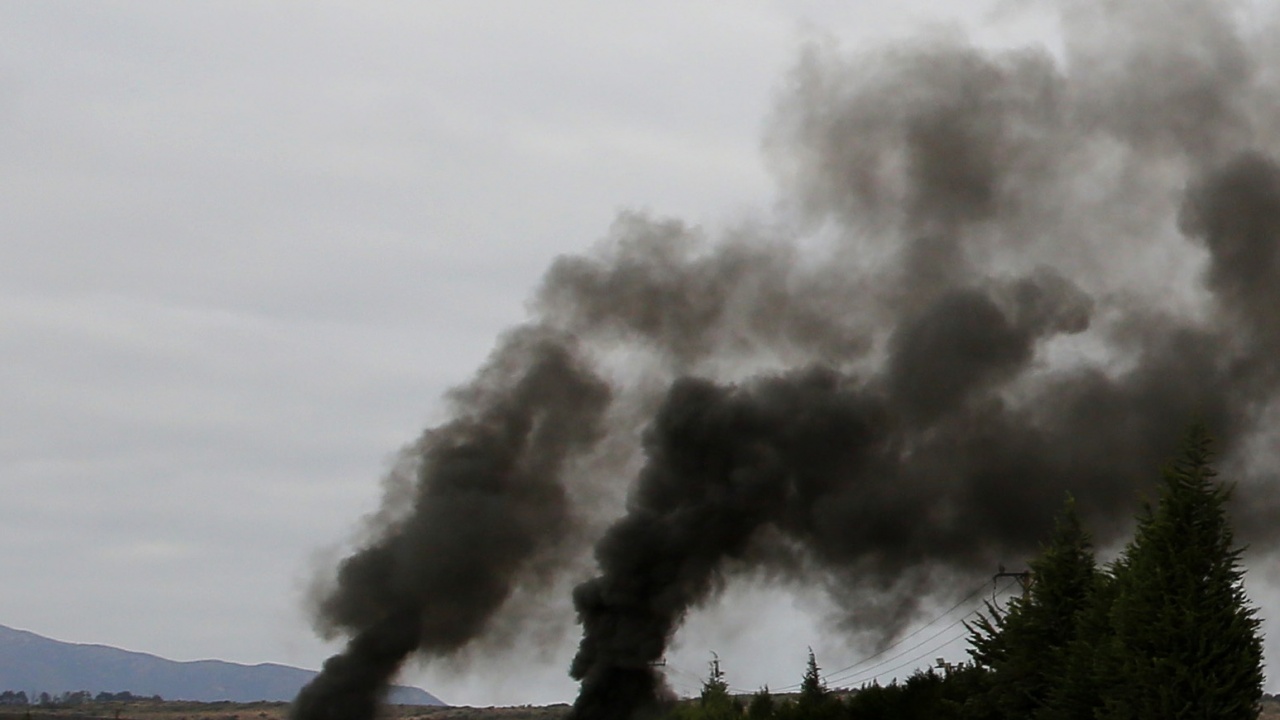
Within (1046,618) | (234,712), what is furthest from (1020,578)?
(234,712)

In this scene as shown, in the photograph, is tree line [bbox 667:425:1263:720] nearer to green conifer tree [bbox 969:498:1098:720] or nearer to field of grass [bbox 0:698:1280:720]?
green conifer tree [bbox 969:498:1098:720]

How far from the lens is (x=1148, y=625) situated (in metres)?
39.0

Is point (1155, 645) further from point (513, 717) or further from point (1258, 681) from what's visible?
point (513, 717)

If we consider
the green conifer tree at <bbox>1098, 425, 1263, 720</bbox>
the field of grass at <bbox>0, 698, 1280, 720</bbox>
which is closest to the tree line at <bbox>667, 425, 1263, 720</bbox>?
the green conifer tree at <bbox>1098, 425, 1263, 720</bbox>

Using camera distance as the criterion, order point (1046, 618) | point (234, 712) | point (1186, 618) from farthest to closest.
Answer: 1. point (234, 712)
2. point (1046, 618)
3. point (1186, 618)

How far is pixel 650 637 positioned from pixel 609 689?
2447mm

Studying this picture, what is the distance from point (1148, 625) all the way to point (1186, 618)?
109cm

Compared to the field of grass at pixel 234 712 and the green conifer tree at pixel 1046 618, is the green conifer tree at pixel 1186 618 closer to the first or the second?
the green conifer tree at pixel 1046 618

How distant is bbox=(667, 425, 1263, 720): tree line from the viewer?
125ft

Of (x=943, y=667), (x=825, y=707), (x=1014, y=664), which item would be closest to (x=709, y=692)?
(x=825, y=707)

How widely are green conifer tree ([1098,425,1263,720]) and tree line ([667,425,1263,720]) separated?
0.03 meters

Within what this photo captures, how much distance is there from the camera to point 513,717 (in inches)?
5655

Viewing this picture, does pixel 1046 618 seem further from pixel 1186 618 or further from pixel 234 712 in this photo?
pixel 234 712

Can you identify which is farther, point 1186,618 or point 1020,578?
point 1020,578
